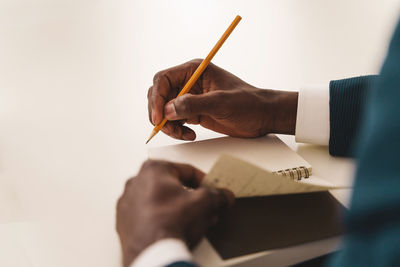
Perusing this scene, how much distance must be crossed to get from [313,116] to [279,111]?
6 cm

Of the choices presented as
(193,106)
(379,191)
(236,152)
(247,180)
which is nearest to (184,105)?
(193,106)

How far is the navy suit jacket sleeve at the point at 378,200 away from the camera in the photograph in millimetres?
301

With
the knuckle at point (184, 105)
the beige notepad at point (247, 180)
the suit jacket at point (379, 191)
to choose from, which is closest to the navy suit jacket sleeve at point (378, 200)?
the suit jacket at point (379, 191)

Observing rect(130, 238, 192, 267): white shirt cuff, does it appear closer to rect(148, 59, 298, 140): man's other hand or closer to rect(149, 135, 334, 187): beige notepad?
rect(149, 135, 334, 187): beige notepad

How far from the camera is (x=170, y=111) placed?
0.70 metres

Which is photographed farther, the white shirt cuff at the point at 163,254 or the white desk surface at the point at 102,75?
the white desk surface at the point at 102,75

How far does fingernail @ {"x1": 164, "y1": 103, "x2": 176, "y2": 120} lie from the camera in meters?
0.69

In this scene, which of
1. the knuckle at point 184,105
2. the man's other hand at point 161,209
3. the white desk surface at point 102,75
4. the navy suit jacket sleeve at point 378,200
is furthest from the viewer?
the knuckle at point 184,105

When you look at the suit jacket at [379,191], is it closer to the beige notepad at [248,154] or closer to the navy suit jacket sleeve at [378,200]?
the navy suit jacket sleeve at [378,200]

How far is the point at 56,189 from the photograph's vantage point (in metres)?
0.61

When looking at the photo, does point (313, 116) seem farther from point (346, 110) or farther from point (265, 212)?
point (265, 212)

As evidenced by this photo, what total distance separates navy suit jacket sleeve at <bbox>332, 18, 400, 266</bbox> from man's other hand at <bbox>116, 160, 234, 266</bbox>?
178 mm

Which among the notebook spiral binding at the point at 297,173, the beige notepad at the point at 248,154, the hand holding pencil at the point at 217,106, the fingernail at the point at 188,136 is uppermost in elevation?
the hand holding pencil at the point at 217,106

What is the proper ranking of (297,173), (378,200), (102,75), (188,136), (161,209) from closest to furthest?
(378,200) < (161,209) < (297,173) < (188,136) < (102,75)
